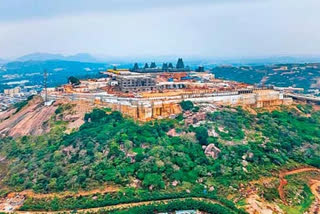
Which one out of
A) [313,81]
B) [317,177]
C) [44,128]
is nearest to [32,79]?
[313,81]

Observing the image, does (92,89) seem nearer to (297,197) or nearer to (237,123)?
(237,123)

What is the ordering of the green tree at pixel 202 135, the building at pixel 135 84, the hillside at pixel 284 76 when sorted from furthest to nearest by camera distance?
the hillside at pixel 284 76 → the building at pixel 135 84 → the green tree at pixel 202 135

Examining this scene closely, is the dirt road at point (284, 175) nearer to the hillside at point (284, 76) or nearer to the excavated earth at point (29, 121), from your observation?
the excavated earth at point (29, 121)

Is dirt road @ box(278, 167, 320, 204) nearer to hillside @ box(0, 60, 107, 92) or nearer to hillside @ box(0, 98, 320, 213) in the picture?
hillside @ box(0, 98, 320, 213)

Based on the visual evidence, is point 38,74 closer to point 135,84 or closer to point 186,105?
point 135,84

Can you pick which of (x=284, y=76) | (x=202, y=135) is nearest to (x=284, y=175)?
(x=202, y=135)

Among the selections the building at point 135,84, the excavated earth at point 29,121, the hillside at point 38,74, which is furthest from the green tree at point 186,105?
the hillside at point 38,74
